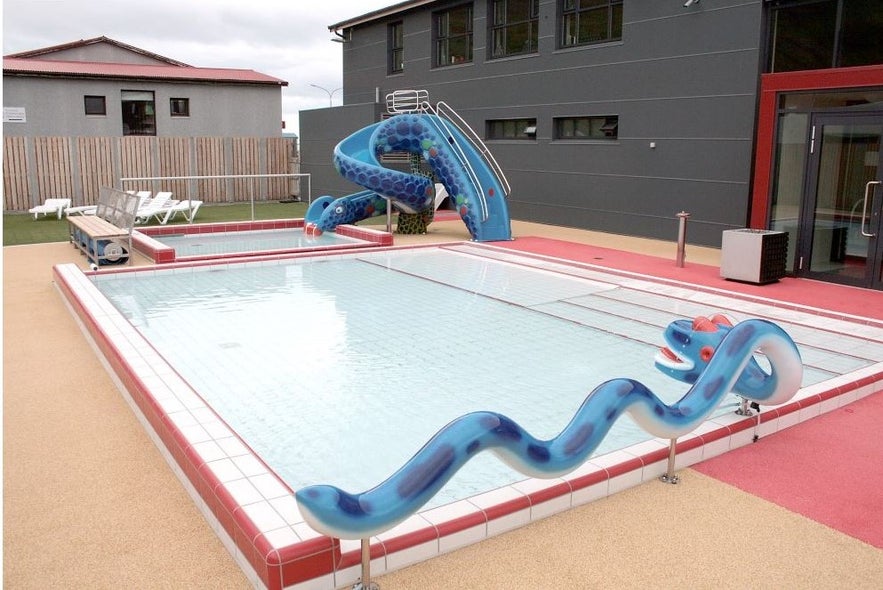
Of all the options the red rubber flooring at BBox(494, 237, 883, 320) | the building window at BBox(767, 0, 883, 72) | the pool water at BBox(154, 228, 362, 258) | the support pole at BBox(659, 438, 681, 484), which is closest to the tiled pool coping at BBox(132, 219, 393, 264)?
the pool water at BBox(154, 228, 362, 258)

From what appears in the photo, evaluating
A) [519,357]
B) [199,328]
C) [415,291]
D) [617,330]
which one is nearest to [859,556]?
[519,357]

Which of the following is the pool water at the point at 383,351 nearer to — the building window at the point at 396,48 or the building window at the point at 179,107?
the building window at the point at 396,48

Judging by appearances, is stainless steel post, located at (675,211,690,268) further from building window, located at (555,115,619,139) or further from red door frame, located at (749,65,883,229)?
building window, located at (555,115,619,139)

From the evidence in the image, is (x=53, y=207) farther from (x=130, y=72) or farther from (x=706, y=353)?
(x=706, y=353)

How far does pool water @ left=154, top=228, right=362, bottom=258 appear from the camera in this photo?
1283cm

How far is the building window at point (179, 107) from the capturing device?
23.3 m

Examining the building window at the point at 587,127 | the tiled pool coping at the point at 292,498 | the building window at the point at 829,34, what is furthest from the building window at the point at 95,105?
the tiled pool coping at the point at 292,498

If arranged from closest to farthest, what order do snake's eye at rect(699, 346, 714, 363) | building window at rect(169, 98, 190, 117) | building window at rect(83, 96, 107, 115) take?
snake's eye at rect(699, 346, 714, 363) → building window at rect(83, 96, 107, 115) → building window at rect(169, 98, 190, 117)

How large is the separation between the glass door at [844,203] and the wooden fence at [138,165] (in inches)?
471

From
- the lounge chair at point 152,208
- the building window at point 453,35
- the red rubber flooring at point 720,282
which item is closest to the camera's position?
the red rubber flooring at point 720,282

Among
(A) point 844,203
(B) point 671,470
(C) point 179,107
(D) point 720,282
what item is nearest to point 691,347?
(B) point 671,470

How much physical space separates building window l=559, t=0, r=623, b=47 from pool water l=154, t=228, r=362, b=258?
250 inches

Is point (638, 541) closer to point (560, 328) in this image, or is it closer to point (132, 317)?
point (560, 328)

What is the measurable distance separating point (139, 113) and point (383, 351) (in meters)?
19.4
